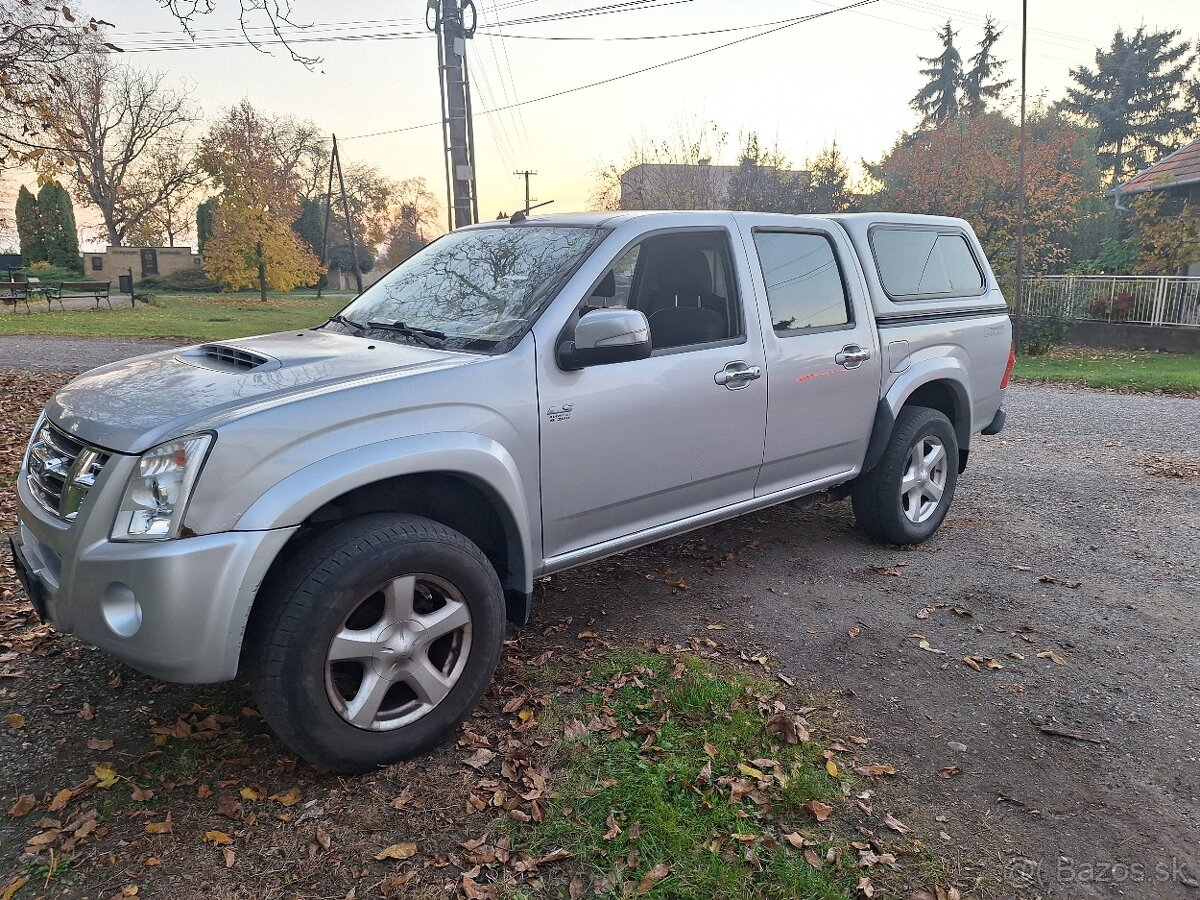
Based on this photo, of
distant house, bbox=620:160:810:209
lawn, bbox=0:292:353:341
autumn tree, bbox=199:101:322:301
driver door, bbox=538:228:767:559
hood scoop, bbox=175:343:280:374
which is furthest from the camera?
autumn tree, bbox=199:101:322:301

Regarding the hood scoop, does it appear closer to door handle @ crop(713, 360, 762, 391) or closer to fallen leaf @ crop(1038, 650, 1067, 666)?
door handle @ crop(713, 360, 762, 391)

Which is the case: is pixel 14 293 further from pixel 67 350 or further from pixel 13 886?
pixel 13 886

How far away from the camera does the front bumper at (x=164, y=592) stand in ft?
8.19

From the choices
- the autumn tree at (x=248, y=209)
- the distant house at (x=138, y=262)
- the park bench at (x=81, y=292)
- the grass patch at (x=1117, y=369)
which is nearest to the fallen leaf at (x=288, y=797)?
the grass patch at (x=1117, y=369)

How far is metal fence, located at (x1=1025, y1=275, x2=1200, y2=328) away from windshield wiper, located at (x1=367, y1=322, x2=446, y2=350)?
1940cm

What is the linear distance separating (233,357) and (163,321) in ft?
75.9

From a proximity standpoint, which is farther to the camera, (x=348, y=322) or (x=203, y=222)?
(x=203, y=222)

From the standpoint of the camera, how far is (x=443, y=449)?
9.64 feet

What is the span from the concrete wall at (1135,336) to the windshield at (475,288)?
61.7 ft

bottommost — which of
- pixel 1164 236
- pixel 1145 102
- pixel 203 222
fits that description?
pixel 1164 236

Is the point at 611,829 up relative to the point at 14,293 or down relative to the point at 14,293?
down

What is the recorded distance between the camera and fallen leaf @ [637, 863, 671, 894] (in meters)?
2.43

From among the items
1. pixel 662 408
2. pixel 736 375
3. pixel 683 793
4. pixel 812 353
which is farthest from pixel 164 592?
pixel 812 353

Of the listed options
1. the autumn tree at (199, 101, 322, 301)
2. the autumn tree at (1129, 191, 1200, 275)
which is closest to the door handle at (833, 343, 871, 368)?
the autumn tree at (1129, 191, 1200, 275)
